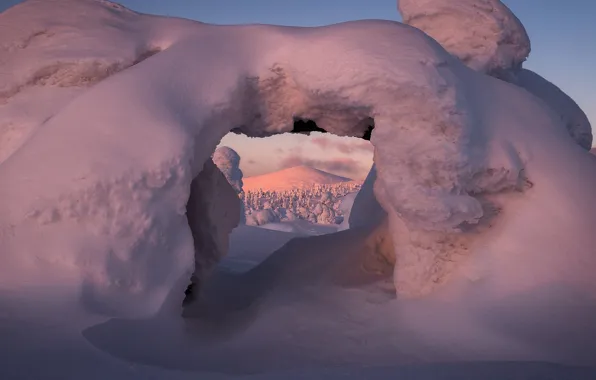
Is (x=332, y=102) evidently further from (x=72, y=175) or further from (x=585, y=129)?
(x=585, y=129)

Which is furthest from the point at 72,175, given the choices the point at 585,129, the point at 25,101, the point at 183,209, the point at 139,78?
the point at 585,129

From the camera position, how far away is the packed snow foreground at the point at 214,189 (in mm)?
3385

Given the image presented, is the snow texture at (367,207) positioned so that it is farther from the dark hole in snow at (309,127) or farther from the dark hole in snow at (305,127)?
the dark hole in snow at (305,127)

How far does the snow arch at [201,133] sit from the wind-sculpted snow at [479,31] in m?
2.07

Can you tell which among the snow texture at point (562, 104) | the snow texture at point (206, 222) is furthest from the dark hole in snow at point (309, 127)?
the snow texture at point (562, 104)

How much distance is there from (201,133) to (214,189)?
2071 mm

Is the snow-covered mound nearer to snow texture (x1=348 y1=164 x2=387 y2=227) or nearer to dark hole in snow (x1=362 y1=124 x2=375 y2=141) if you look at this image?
snow texture (x1=348 y1=164 x2=387 y2=227)

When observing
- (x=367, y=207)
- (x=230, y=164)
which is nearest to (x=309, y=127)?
(x=367, y=207)

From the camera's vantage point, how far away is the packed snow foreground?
3385 mm

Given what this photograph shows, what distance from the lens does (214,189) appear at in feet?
20.7

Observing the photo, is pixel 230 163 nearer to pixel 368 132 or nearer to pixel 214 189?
pixel 214 189

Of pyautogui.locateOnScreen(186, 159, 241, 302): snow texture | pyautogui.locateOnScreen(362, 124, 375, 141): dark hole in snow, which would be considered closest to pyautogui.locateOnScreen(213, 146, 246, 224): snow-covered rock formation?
→ pyautogui.locateOnScreen(186, 159, 241, 302): snow texture

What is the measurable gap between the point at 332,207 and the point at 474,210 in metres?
30.2

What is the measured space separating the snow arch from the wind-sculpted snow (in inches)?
81.3
